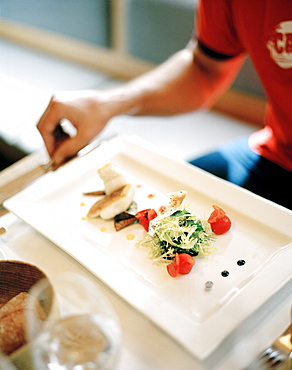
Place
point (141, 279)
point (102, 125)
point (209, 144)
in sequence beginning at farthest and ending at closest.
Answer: point (209, 144) → point (102, 125) → point (141, 279)

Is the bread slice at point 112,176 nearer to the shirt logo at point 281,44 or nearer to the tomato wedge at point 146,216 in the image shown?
the tomato wedge at point 146,216

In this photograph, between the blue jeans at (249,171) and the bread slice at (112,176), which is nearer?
the bread slice at (112,176)

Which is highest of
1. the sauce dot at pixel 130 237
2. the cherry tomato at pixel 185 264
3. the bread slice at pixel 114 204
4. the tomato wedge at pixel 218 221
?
the tomato wedge at pixel 218 221

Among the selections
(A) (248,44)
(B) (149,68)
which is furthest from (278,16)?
(B) (149,68)

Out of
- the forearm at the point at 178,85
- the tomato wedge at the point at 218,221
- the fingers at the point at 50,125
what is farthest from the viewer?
the forearm at the point at 178,85

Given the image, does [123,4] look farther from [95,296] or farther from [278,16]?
[95,296]

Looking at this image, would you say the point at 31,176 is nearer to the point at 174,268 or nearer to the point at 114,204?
the point at 114,204

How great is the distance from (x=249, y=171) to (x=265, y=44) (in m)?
0.37

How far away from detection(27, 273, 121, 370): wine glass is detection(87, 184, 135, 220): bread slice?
1.13ft

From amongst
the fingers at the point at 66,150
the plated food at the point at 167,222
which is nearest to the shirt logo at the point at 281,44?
the plated food at the point at 167,222

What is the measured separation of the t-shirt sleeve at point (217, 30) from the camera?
132 cm

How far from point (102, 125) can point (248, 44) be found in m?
0.49

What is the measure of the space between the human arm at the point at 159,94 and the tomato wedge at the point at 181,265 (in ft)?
1.67

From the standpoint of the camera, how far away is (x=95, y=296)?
0.60 m
